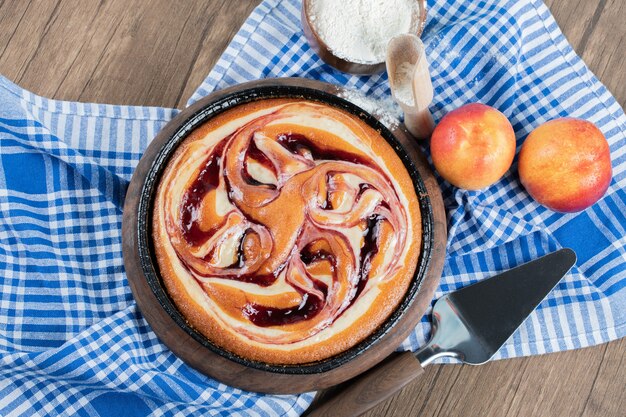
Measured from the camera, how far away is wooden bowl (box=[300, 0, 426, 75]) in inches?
54.6

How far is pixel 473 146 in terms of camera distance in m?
1.32

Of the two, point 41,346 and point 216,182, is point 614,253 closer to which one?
point 216,182

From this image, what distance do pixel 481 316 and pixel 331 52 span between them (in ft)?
2.09

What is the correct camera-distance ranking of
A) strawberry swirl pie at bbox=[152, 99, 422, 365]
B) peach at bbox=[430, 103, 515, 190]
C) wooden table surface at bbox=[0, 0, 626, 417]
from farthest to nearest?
1. wooden table surface at bbox=[0, 0, 626, 417]
2. peach at bbox=[430, 103, 515, 190]
3. strawberry swirl pie at bbox=[152, 99, 422, 365]

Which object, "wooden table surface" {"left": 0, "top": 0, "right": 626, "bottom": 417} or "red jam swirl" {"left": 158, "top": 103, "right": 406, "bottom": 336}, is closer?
"red jam swirl" {"left": 158, "top": 103, "right": 406, "bottom": 336}

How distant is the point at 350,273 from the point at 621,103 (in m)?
0.83

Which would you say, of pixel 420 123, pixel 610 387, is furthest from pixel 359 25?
pixel 610 387

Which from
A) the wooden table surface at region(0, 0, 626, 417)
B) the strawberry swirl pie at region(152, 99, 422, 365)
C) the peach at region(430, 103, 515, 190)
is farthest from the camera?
the wooden table surface at region(0, 0, 626, 417)

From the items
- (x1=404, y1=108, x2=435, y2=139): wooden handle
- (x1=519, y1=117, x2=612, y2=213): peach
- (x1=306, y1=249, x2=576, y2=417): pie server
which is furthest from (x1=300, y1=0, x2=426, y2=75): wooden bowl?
(x1=306, y1=249, x2=576, y2=417): pie server

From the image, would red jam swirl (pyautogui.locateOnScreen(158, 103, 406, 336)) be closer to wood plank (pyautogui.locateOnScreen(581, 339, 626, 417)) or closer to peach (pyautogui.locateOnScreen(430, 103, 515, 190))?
A: peach (pyautogui.locateOnScreen(430, 103, 515, 190))

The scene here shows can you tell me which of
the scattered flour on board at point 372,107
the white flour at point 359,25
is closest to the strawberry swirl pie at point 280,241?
the scattered flour on board at point 372,107

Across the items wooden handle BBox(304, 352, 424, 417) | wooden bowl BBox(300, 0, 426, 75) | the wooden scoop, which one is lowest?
wooden handle BBox(304, 352, 424, 417)

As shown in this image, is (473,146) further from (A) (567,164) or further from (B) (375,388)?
(B) (375,388)

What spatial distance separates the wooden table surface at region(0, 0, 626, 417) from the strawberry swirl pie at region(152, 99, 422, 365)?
1.11 feet
